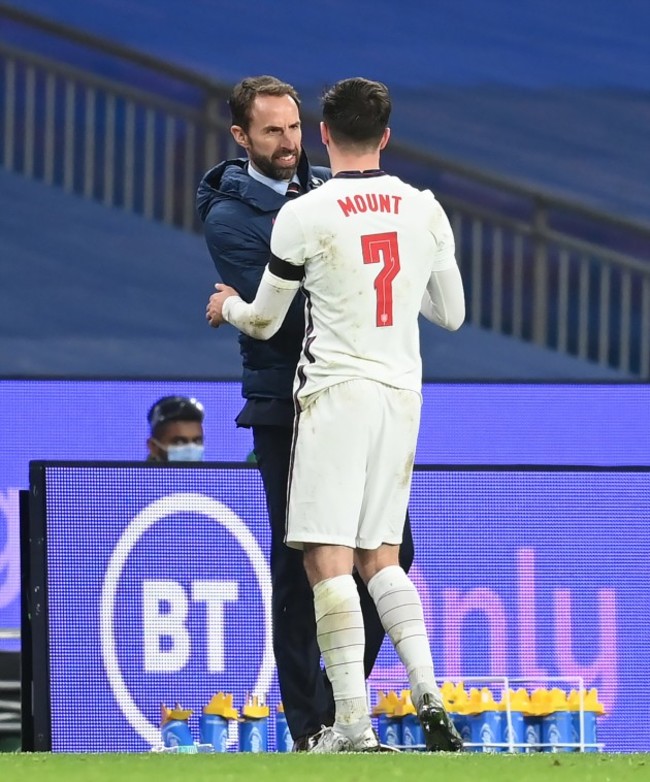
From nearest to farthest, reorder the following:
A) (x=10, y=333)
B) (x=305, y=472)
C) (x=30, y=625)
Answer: (x=305, y=472) → (x=30, y=625) → (x=10, y=333)

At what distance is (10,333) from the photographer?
34.2 ft

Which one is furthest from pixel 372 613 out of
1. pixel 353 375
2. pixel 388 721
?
pixel 353 375

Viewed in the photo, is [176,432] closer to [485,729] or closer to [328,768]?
[485,729]

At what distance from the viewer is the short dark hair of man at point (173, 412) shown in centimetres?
737

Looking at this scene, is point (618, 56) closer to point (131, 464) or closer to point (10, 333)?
point (10, 333)

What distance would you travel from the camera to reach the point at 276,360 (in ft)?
15.0

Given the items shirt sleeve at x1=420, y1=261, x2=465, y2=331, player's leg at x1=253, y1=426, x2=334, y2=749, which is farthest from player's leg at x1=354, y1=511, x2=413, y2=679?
shirt sleeve at x1=420, y1=261, x2=465, y2=331

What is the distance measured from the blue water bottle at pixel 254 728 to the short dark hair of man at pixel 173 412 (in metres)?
2.34

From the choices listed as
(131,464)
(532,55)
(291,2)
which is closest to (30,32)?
(291,2)

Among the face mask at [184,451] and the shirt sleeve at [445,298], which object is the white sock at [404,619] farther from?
the face mask at [184,451]

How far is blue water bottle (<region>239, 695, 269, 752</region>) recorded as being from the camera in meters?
5.09

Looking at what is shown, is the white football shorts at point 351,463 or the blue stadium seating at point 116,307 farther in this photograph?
the blue stadium seating at point 116,307

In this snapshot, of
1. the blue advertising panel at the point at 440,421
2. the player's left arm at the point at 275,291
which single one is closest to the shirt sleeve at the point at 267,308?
the player's left arm at the point at 275,291

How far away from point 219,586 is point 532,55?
627 centimetres
